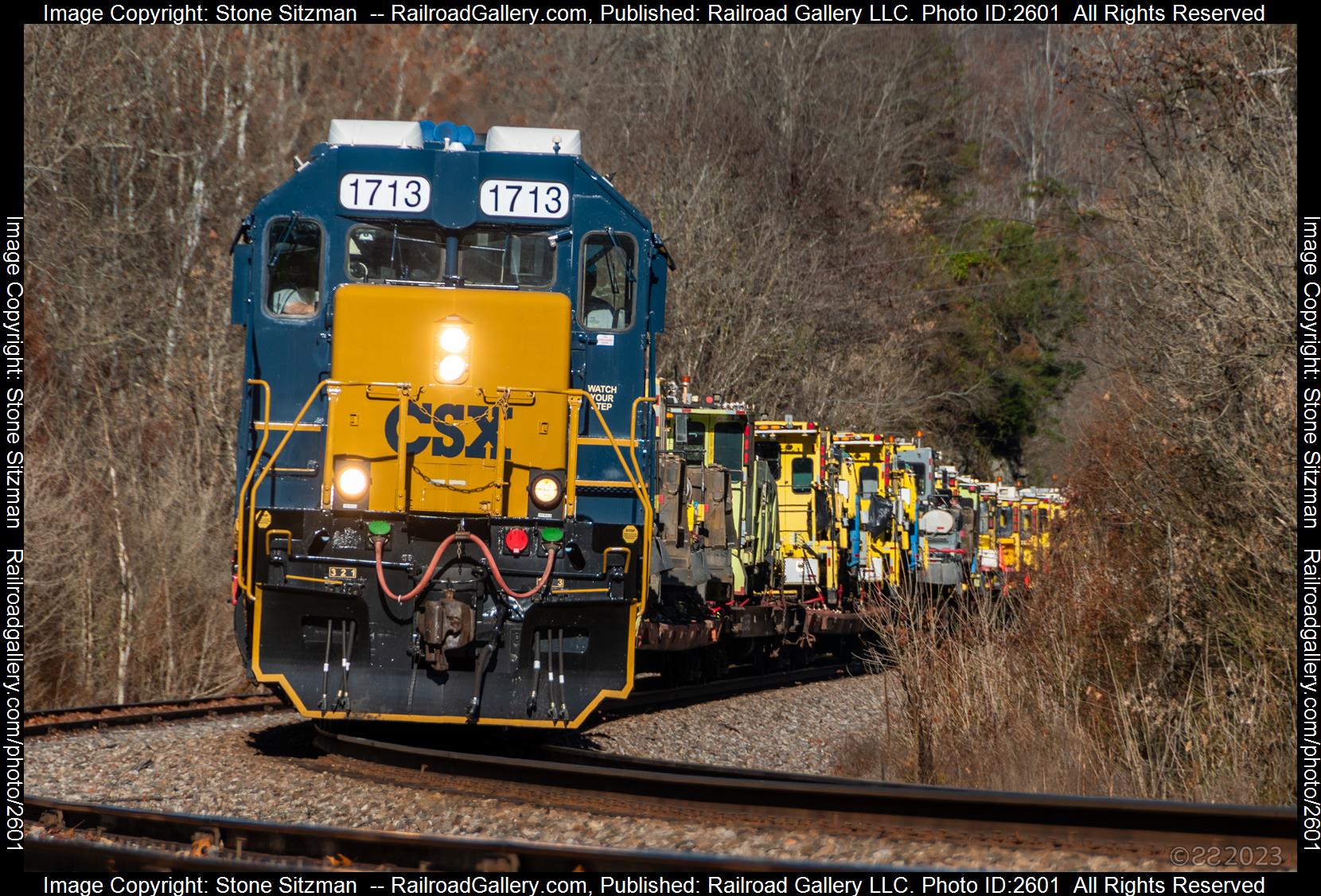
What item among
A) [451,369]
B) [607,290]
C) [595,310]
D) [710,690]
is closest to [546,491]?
[451,369]

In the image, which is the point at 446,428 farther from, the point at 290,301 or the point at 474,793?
the point at 474,793

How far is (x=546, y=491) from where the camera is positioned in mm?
8398

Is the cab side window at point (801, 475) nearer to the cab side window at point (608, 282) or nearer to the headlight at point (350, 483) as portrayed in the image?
the cab side window at point (608, 282)

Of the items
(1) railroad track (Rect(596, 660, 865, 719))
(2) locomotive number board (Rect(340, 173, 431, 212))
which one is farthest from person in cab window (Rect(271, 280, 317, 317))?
(1) railroad track (Rect(596, 660, 865, 719))

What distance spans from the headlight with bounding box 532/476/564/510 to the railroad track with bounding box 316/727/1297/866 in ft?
5.41

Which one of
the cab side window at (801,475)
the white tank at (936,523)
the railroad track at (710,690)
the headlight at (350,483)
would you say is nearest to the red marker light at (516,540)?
the headlight at (350,483)

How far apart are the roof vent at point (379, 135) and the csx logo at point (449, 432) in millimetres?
2116

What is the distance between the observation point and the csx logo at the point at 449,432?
827cm

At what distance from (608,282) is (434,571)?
256 cm

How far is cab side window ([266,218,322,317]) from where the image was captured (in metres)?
9.16

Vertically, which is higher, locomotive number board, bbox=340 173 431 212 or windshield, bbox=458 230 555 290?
locomotive number board, bbox=340 173 431 212

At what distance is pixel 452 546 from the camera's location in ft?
27.1

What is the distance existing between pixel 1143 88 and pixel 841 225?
16.8 meters

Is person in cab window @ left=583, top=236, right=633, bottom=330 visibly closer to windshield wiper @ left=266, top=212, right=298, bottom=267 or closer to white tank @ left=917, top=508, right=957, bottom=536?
windshield wiper @ left=266, top=212, right=298, bottom=267
